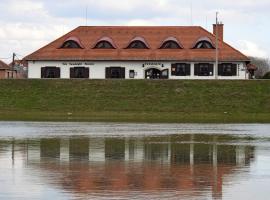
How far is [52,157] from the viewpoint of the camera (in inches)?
923

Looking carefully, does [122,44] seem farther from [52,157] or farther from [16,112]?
[52,157]

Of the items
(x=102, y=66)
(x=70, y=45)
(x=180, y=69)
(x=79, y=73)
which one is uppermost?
(x=70, y=45)

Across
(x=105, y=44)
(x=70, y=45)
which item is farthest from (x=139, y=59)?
(x=70, y=45)

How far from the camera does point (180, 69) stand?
7988cm

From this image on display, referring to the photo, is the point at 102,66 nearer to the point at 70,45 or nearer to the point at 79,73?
the point at 79,73

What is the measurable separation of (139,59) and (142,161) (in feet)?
186

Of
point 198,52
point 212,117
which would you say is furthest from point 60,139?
point 198,52

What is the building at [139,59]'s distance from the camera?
79.4 meters

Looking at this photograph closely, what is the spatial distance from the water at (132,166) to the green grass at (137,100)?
2258 cm

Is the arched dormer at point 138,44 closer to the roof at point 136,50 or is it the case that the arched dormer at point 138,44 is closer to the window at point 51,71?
the roof at point 136,50

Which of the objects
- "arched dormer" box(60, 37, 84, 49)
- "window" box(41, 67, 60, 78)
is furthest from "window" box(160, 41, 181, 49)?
"window" box(41, 67, 60, 78)

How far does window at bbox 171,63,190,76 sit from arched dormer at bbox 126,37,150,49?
157 inches

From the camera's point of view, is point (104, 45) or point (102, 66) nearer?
point (102, 66)

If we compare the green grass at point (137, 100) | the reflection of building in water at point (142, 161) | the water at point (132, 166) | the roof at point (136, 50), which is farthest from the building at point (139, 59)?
the reflection of building in water at point (142, 161)
